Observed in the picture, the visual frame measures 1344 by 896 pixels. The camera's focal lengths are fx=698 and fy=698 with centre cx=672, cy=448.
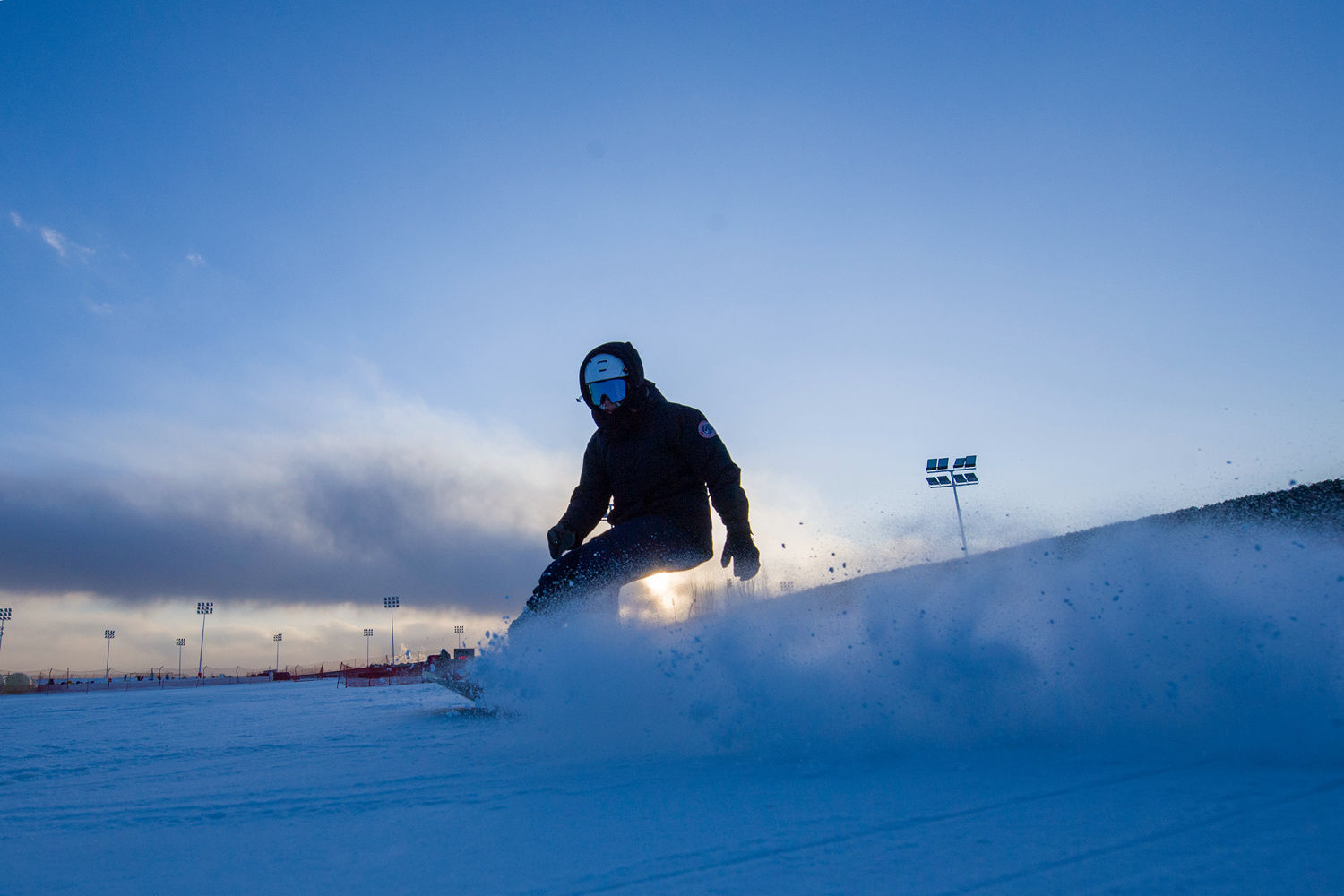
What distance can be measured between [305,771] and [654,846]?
161 cm

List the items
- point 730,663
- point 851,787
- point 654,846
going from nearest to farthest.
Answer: point 654,846 → point 851,787 → point 730,663

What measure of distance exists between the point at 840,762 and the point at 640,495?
2372mm

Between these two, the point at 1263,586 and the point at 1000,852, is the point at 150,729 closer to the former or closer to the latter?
the point at 1000,852

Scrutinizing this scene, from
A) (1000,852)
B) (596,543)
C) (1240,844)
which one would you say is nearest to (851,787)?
(1000,852)

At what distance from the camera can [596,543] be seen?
4.09 meters

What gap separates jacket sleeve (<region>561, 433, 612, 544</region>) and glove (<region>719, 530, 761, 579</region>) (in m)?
0.98

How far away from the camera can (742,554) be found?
4.14 m

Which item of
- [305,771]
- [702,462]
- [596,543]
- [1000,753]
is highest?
[702,462]

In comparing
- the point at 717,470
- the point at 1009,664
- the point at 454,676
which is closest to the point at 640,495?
the point at 717,470

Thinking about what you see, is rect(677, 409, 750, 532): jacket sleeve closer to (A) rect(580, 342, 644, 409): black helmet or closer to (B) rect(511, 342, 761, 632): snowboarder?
(B) rect(511, 342, 761, 632): snowboarder

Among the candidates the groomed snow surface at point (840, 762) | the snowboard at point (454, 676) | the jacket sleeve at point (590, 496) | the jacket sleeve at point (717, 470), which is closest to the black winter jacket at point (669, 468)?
the jacket sleeve at point (717, 470)

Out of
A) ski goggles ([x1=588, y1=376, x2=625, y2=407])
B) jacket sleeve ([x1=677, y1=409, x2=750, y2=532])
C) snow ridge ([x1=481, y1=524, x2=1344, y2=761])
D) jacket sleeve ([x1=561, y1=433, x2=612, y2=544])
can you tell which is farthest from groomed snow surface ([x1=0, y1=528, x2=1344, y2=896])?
ski goggles ([x1=588, y1=376, x2=625, y2=407])

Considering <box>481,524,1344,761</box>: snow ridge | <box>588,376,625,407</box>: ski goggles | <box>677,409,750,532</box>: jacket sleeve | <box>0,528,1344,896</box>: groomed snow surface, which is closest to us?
<box>0,528,1344,896</box>: groomed snow surface

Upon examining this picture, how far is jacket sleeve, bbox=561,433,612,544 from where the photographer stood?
15.5ft
